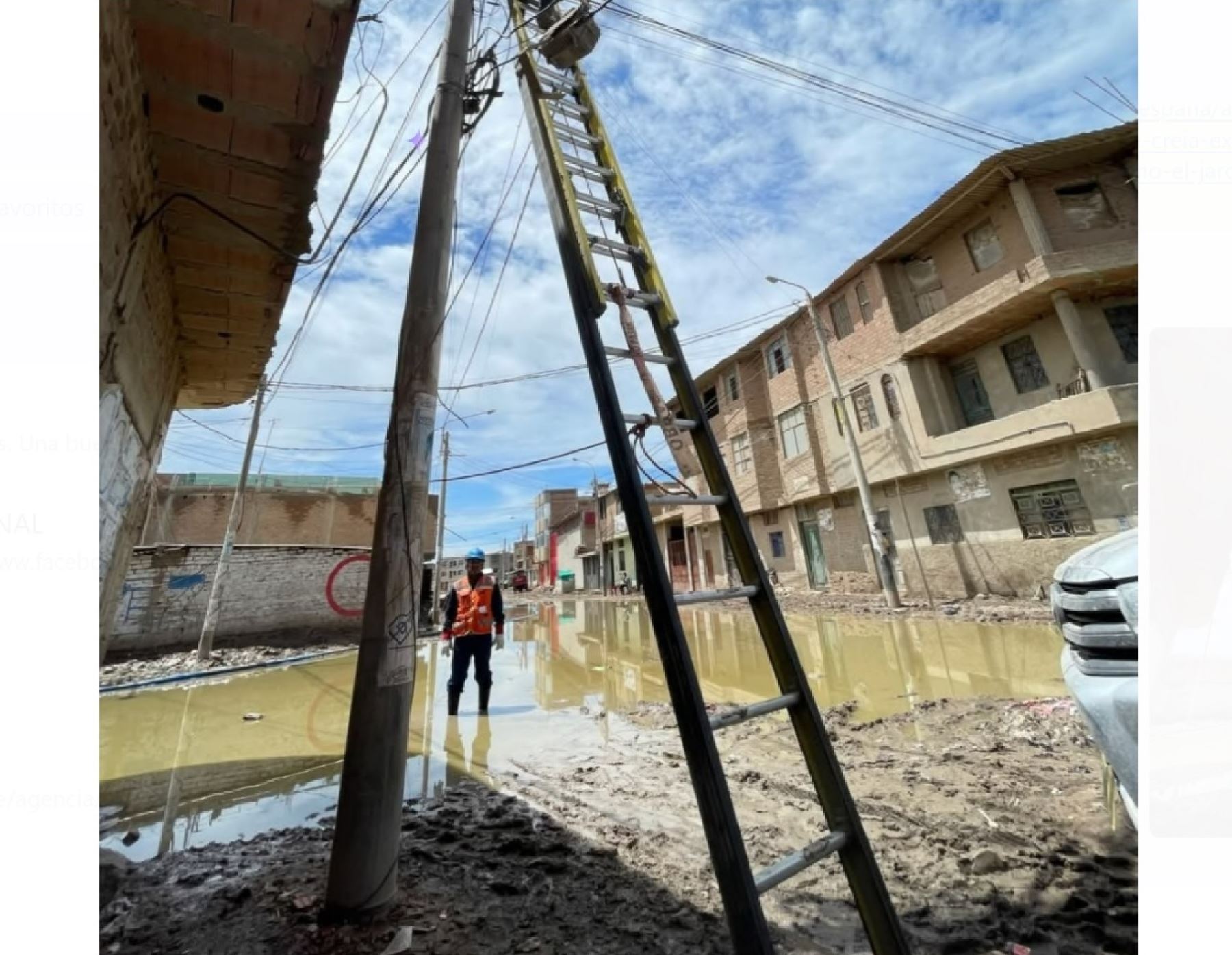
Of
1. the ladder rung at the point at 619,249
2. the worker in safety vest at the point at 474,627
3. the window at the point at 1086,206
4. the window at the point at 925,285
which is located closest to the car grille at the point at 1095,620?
the ladder rung at the point at 619,249

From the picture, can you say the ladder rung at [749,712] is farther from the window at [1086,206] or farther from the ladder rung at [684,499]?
the window at [1086,206]

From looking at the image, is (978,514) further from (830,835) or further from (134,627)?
(134,627)

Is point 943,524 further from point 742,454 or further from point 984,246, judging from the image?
point 742,454

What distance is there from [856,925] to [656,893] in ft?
2.66

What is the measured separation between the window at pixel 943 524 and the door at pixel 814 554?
4.25 meters

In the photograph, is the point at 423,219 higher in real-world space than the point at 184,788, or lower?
higher

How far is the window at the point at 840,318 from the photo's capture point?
1800 centimetres

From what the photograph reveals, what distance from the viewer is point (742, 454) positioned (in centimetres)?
2219

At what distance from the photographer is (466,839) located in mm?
2965

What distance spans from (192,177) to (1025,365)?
1725cm

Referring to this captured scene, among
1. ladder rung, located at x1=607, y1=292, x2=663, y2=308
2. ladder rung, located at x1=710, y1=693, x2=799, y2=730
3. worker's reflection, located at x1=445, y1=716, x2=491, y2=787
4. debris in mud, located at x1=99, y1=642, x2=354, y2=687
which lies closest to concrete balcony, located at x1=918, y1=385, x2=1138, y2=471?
ladder rung, located at x1=607, y1=292, x2=663, y2=308

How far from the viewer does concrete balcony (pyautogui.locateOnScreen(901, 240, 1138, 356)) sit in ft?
40.6

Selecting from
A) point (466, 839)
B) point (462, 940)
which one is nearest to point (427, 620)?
point (466, 839)

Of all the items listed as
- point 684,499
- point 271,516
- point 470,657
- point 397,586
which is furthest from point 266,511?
point 684,499
